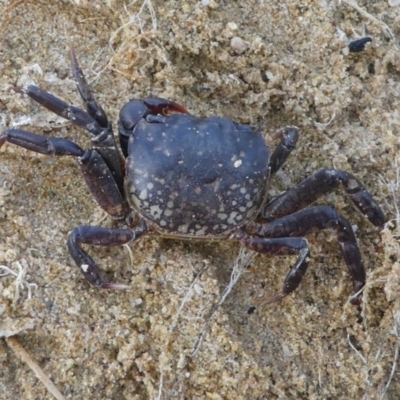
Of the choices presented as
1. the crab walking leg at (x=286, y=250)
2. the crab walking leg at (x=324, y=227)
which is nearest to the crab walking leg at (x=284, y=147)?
the crab walking leg at (x=324, y=227)

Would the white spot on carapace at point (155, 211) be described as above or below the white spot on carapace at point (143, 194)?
below

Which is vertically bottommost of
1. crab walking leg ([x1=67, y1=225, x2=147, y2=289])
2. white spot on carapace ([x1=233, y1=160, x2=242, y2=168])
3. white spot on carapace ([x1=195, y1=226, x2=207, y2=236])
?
crab walking leg ([x1=67, y1=225, x2=147, y2=289])

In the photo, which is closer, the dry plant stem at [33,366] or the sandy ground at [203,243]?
the dry plant stem at [33,366]

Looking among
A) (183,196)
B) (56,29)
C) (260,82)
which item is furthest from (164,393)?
(56,29)

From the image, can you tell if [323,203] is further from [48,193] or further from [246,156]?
[48,193]

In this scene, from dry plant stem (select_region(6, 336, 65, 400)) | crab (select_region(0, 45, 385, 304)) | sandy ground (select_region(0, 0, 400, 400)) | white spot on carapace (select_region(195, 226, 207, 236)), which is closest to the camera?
dry plant stem (select_region(6, 336, 65, 400))

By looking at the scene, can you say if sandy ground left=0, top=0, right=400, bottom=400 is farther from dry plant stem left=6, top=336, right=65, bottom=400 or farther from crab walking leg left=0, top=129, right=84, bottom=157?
crab walking leg left=0, top=129, right=84, bottom=157

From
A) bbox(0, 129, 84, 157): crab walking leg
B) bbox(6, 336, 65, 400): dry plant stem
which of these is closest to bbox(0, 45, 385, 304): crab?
bbox(0, 129, 84, 157): crab walking leg

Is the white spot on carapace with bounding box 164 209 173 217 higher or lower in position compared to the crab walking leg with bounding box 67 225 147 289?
higher

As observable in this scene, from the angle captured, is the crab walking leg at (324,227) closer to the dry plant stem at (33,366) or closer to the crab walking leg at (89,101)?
the crab walking leg at (89,101)
